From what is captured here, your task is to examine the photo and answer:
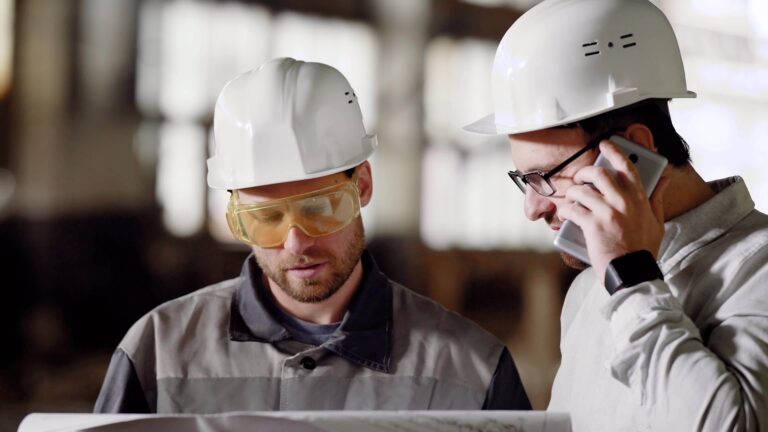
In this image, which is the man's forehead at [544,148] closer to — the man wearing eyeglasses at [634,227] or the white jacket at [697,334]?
the man wearing eyeglasses at [634,227]

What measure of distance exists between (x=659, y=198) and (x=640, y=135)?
17 cm

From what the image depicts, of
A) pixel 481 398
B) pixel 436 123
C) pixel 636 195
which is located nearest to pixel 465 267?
pixel 436 123

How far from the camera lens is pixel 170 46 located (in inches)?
347

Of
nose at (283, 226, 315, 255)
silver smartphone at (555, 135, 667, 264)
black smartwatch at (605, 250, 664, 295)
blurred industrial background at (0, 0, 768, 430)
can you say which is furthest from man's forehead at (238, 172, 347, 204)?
blurred industrial background at (0, 0, 768, 430)

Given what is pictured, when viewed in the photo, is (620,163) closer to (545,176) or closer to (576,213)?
(576,213)

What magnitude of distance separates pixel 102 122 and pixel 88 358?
2248mm

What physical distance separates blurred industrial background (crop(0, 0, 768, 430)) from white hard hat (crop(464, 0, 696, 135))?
683cm

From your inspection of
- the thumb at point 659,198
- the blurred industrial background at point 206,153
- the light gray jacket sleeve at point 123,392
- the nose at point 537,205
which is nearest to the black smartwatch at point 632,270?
the thumb at point 659,198

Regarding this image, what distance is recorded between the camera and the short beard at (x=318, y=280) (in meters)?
2.10

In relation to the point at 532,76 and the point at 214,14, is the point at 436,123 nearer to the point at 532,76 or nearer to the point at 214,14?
the point at 214,14

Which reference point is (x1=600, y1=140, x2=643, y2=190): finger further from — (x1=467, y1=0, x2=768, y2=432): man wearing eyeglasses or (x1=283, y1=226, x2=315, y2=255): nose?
(x1=283, y1=226, x2=315, y2=255): nose

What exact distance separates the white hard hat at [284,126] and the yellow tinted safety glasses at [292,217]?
54mm

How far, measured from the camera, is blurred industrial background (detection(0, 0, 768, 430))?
8055 mm

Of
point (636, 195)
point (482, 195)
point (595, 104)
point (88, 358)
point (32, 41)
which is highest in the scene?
point (32, 41)
